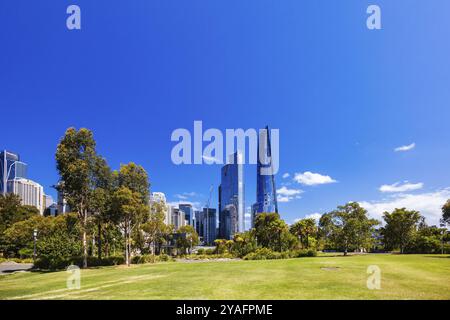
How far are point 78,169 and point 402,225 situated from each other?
50780 mm

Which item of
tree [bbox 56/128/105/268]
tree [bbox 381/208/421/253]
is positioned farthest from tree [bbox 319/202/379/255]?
tree [bbox 56/128/105/268]

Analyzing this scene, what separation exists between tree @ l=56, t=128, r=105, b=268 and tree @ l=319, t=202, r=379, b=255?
38883 mm

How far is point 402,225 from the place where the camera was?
A: 52.0 m

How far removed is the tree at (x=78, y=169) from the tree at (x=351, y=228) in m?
38.9

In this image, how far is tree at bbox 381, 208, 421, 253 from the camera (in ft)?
169

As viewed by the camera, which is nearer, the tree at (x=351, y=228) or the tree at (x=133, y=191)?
the tree at (x=133, y=191)

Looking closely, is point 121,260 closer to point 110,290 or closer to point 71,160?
point 71,160

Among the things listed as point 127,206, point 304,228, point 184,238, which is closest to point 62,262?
point 127,206

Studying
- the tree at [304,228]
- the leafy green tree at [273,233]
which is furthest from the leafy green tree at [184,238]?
the tree at [304,228]

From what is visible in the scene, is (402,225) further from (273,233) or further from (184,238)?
(184,238)

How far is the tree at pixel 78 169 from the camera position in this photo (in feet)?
99.3

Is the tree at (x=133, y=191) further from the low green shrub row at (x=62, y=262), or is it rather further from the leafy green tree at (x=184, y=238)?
the leafy green tree at (x=184, y=238)
